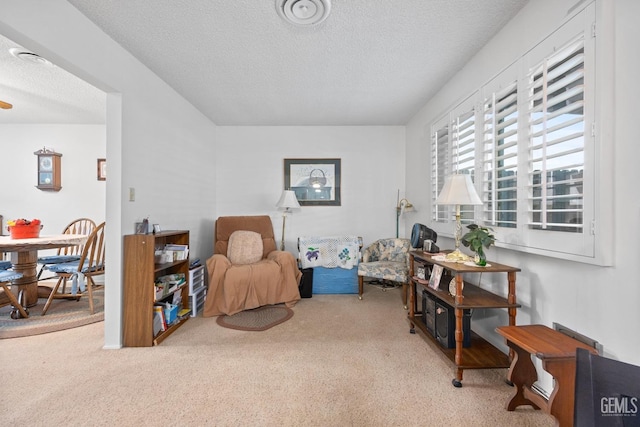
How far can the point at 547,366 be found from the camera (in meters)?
1.12

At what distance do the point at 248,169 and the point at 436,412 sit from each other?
11.7ft

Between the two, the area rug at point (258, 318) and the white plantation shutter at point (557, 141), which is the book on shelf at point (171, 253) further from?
the white plantation shutter at point (557, 141)

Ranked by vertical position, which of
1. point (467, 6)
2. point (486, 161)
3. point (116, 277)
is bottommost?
point (116, 277)

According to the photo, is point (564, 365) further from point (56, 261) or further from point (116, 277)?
point (56, 261)

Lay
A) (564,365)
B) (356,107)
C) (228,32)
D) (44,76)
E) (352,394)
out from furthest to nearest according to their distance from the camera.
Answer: (356,107)
(44,76)
(228,32)
(352,394)
(564,365)

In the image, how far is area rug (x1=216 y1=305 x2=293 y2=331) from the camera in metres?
2.48

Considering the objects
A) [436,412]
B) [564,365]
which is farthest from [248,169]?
[564,365]

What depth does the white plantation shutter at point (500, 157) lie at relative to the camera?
67.4 inches

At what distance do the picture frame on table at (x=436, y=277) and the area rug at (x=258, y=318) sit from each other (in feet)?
4.73

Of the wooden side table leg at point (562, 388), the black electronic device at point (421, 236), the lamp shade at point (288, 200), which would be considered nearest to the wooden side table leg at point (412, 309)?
the black electronic device at point (421, 236)

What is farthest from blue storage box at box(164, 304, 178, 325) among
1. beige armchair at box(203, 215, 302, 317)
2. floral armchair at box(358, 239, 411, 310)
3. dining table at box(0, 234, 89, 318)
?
floral armchair at box(358, 239, 411, 310)

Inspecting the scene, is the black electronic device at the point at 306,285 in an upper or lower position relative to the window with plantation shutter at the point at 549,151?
lower

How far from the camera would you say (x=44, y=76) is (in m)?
2.56

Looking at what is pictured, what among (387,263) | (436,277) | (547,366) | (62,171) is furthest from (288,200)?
(62,171)
